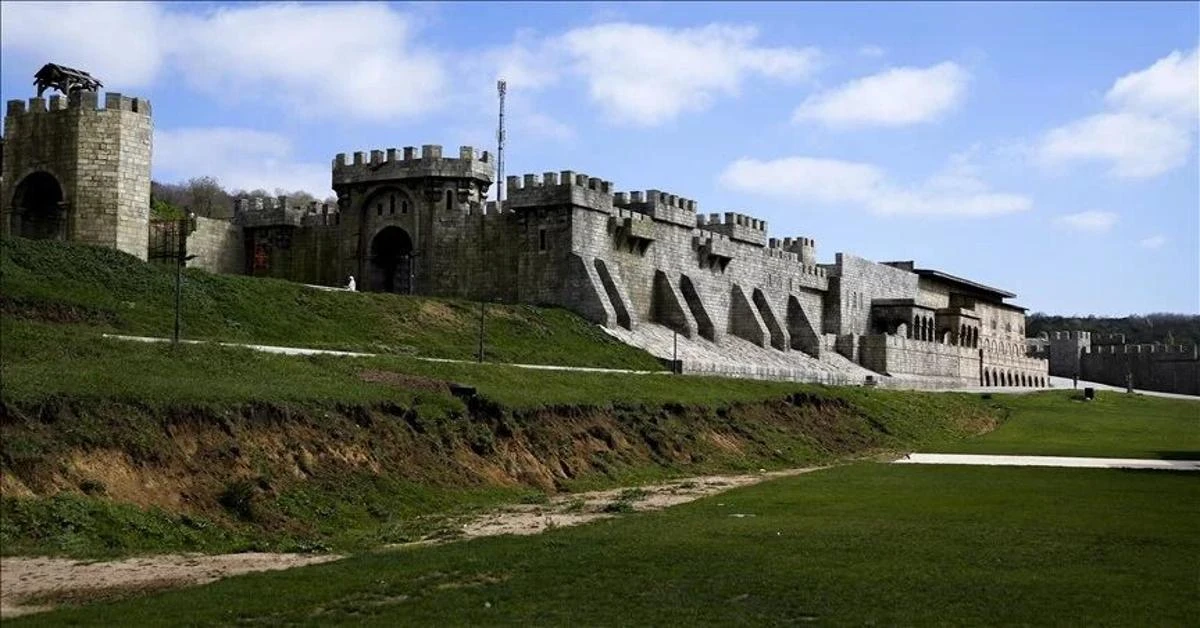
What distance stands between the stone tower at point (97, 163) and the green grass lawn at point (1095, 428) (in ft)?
93.5

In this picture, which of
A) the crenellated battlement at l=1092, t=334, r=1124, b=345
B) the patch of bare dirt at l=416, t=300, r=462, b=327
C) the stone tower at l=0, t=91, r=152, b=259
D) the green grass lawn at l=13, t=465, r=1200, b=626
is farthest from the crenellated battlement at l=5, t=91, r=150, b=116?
the crenellated battlement at l=1092, t=334, r=1124, b=345

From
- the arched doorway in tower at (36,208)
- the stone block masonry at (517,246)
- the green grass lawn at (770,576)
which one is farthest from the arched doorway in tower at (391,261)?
the green grass lawn at (770,576)

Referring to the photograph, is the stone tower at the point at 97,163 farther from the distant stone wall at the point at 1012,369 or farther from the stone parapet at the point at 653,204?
the distant stone wall at the point at 1012,369

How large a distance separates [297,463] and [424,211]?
36.2m

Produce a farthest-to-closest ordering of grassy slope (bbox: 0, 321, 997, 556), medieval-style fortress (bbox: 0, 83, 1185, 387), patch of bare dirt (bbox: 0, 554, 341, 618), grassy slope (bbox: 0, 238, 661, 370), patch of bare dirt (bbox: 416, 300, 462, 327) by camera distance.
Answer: medieval-style fortress (bbox: 0, 83, 1185, 387) < patch of bare dirt (bbox: 416, 300, 462, 327) < grassy slope (bbox: 0, 238, 661, 370) < grassy slope (bbox: 0, 321, 997, 556) < patch of bare dirt (bbox: 0, 554, 341, 618)

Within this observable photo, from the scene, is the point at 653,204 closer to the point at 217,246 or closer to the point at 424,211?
the point at 424,211

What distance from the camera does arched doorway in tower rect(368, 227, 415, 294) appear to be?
65.1 metres

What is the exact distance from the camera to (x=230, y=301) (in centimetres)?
4331

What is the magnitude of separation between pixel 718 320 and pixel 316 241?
20903 mm

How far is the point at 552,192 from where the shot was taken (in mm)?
61438

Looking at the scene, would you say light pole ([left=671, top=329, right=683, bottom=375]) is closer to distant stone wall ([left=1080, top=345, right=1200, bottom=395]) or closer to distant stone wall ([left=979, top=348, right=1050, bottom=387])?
distant stone wall ([left=979, top=348, right=1050, bottom=387])

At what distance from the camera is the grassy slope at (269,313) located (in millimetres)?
36594

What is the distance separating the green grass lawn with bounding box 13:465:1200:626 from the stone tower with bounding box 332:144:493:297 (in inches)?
1440

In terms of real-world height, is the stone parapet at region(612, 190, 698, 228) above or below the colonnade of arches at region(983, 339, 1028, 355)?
above
